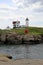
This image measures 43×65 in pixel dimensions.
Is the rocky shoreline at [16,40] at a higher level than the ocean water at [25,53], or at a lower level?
lower

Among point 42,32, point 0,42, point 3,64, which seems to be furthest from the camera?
point 42,32

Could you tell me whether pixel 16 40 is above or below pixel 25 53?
below

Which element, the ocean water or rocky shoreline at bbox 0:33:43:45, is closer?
the ocean water

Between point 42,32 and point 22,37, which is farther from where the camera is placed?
point 42,32

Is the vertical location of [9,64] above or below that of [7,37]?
above

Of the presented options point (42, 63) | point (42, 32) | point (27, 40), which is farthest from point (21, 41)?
point (42, 63)

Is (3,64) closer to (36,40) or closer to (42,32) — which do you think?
(36,40)

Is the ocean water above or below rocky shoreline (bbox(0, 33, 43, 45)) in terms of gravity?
above

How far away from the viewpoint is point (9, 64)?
20.2m

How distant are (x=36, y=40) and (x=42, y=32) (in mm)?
29709

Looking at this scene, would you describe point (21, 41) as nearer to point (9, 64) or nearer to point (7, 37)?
point (7, 37)

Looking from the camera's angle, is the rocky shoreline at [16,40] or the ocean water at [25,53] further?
Result: the rocky shoreline at [16,40]

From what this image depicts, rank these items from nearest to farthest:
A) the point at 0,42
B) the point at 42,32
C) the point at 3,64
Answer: the point at 3,64, the point at 0,42, the point at 42,32

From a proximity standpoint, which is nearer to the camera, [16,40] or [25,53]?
[25,53]
